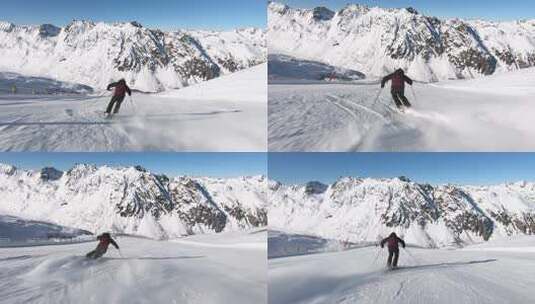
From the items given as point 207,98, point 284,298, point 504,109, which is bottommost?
point 284,298

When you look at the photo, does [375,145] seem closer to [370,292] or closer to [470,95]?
[370,292]

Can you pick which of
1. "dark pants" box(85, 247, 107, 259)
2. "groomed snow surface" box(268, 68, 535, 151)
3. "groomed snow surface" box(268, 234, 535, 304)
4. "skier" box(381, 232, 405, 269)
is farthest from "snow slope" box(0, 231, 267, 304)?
"groomed snow surface" box(268, 68, 535, 151)

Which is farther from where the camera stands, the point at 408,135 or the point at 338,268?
the point at 338,268

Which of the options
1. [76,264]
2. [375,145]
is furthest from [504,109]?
[76,264]

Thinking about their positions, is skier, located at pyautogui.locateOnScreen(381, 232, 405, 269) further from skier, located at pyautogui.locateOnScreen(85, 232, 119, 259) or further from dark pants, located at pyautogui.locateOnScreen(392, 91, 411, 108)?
skier, located at pyautogui.locateOnScreen(85, 232, 119, 259)

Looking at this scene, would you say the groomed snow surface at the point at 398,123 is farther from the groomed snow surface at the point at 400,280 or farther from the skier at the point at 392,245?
the groomed snow surface at the point at 400,280

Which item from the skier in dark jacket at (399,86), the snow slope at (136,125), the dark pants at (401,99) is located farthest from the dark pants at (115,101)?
the dark pants at (401,99)

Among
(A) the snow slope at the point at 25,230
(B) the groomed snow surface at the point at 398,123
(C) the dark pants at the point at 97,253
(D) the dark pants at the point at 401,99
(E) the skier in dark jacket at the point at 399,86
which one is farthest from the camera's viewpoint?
(A) the snow slope at the point at 25,230
